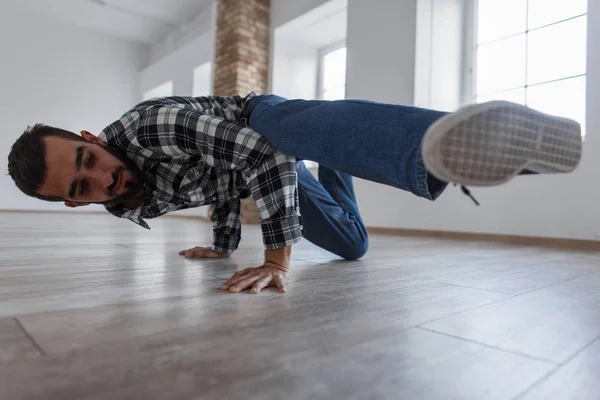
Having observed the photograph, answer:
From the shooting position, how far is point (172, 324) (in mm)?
681

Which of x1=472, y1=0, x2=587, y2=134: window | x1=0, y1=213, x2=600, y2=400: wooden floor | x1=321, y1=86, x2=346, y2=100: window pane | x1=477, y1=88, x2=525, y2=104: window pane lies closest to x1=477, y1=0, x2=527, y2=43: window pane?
x1=472, y1=0, x2=587, y2=134: window

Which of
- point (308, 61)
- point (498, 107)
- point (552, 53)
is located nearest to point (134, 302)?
point (498, 107)

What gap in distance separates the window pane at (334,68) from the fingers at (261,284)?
4225 millimetres

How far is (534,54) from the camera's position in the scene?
3096 millimetres

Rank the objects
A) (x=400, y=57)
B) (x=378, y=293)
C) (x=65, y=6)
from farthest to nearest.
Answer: (x=65, y=6), (x=400, y=57), (x=378, y=293)

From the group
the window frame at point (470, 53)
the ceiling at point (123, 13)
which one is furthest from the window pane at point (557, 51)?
the ceiling at point (123, 13)

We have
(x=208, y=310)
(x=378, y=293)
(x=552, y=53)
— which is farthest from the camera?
(x=552, y=53)

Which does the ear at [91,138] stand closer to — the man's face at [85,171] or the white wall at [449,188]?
the man's face at [85,171]

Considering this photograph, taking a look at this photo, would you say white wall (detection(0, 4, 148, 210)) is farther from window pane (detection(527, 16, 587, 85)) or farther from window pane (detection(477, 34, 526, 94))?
window pane (detection(527, 16, 587, 85))

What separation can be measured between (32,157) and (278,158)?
0.60 meters

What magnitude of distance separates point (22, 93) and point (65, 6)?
149cm

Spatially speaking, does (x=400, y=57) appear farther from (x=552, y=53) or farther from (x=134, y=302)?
(x=134, y=302)

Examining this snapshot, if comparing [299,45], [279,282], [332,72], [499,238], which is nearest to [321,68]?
[332,72]

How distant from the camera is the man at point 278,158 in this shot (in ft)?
1.97
